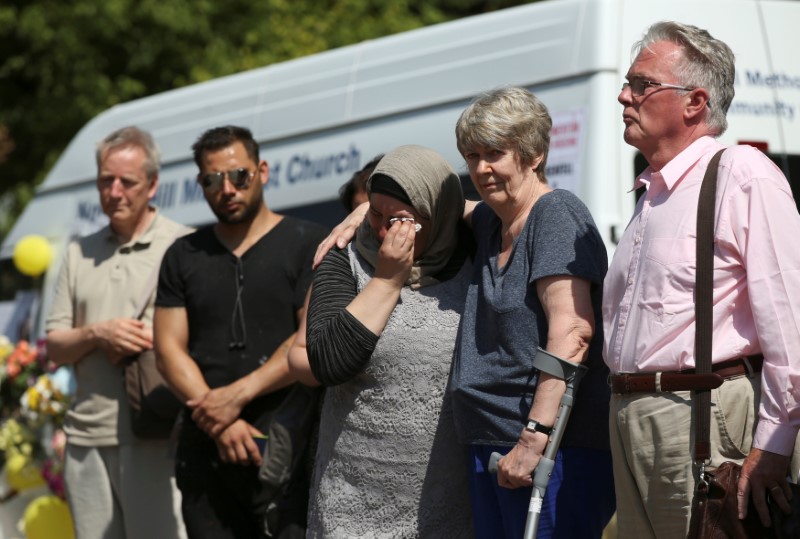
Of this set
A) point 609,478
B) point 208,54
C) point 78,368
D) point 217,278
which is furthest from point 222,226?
point 208,54

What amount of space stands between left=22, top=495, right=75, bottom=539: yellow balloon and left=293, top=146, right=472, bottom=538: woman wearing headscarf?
365 centimetres

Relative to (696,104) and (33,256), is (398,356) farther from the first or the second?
(33,256)

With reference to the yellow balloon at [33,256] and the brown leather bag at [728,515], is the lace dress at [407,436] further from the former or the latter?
the yellow balloon at [33,256]

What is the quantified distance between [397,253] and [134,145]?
8.22 feet

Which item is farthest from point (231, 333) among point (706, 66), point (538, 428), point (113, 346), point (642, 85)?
point (706, 66)

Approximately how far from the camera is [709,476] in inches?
125

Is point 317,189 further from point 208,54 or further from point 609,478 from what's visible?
point 208,54

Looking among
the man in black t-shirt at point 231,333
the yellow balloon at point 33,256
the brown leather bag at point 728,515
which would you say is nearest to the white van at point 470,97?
the yellow balloon at point 33,256

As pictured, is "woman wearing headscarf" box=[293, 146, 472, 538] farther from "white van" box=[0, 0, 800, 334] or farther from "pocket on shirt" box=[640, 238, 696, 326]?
"white van" box=[0, 0, 800, 334]

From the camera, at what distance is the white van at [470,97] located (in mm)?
5449

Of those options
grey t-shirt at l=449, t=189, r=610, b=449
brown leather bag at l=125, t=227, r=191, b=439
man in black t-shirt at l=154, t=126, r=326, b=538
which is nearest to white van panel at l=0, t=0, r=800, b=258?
man in black t-shirt at l=154, t=126, r=326, b=538

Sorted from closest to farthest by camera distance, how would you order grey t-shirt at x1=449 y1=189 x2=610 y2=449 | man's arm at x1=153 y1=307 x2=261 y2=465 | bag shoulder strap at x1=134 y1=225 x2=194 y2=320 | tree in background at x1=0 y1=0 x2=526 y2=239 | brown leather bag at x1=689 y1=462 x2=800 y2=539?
brown leather bag at x1=689 y1=462 x2=800 y2=539 < grey t-shirt at x1=449 y1=189 x2=610 y2=449 < man's arm at x1=153 y1=307 x2=261 y2=465 < bag shoulder strap at x1=134 y1=225 x2=194 y2=320 < tree in background at x1=0 y1=0 x2=526 y2=239

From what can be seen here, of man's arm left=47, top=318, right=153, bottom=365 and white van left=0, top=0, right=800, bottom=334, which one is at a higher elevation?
white van left=0, top=0, right=800, bottom=334

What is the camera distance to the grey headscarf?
393 centimetres
